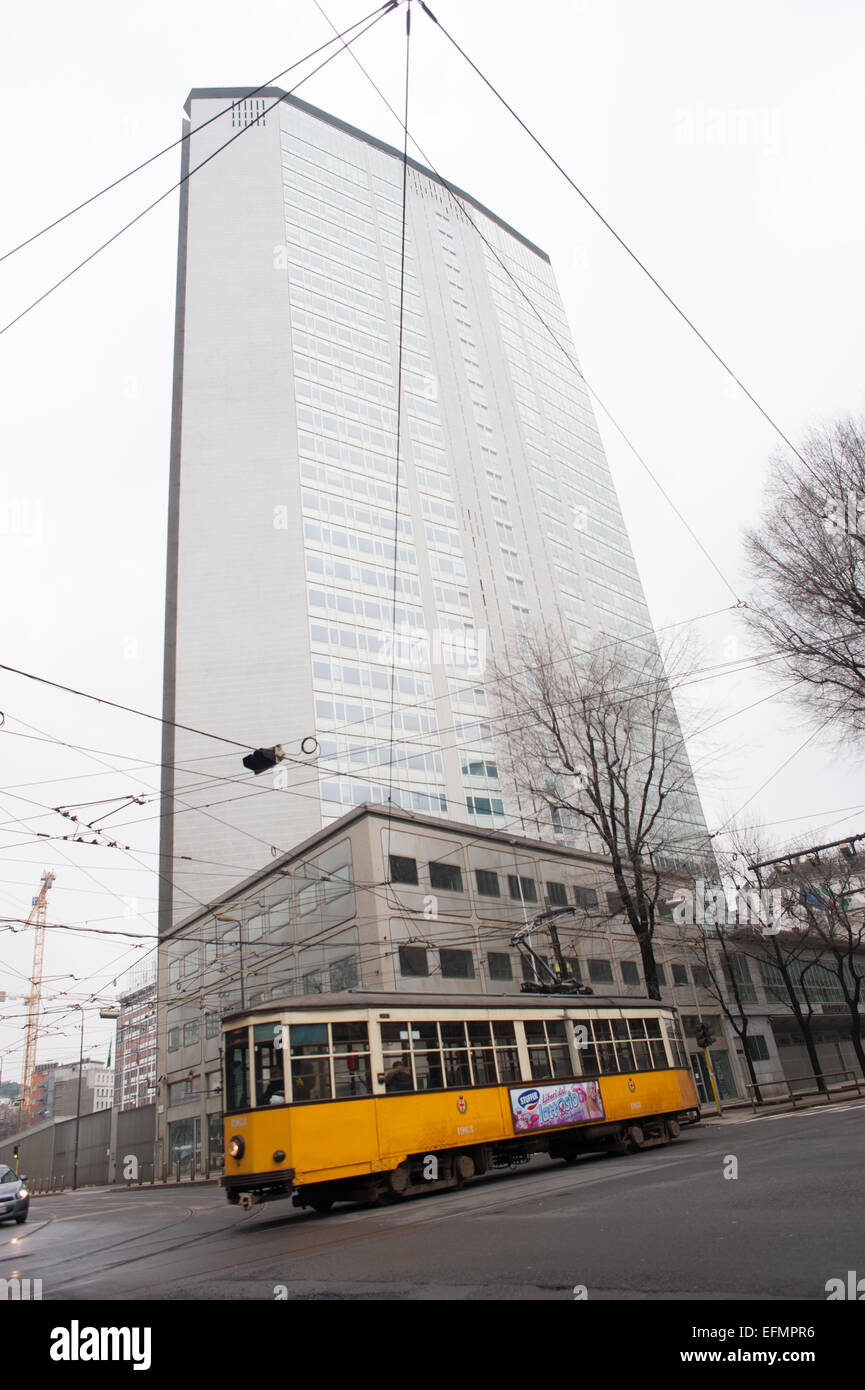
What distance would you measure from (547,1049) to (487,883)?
1920 centimetres

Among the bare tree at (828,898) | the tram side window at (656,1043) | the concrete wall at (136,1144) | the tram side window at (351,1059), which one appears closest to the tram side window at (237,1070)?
the tram side window at (351,1059)

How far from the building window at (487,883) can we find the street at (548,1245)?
68.4 ft

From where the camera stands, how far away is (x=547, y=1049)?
14.9m

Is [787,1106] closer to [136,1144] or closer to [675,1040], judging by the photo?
[675,1040]

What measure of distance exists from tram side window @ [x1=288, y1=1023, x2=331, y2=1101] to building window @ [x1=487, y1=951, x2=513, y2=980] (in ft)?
69.2

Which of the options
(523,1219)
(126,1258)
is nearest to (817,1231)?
(523,1219)

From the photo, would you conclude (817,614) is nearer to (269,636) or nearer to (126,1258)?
(126,1258)

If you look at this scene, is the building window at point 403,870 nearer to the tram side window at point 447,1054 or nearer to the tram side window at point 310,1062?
the tram side window at point 447,1054

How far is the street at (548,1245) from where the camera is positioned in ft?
15.4

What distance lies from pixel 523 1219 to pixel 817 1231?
330 centimetres

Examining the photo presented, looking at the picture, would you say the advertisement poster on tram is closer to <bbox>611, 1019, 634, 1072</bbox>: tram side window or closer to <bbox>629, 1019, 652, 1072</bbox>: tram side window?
<bbox>611, 1019, 634, 1072</bbox>: tram side window

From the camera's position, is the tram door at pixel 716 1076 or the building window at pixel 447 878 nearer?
the building window at pixel 447 878

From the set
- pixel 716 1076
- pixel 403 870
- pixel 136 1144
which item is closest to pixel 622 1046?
pixel 403 870

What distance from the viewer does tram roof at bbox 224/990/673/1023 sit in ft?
39.5
